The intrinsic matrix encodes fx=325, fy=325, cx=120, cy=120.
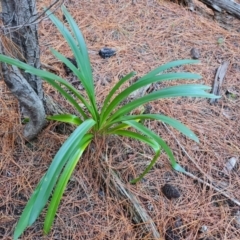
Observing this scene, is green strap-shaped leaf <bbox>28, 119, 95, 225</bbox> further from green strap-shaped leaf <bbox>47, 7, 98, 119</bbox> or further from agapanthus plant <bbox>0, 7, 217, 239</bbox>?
green strap-shaped leaf <bbox>47, 7, 98, 119</bbox>

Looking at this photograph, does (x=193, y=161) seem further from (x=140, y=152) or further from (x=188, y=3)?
(x=188, y=3)

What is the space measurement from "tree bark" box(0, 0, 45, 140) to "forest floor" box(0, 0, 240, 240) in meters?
0.10

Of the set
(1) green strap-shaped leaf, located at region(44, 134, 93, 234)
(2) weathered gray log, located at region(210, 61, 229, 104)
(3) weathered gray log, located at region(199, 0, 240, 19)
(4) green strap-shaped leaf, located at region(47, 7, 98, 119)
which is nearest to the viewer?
(1) green strap-shaped leaf, located at region(44, 134, 93, 234)

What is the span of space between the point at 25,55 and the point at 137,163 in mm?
682

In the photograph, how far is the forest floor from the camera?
1295 mm

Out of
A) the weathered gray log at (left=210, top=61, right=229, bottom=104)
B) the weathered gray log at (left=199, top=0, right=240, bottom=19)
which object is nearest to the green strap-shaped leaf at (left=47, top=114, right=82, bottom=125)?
the weathered gray log at (left=210, top=61, right=229, bottom=104)

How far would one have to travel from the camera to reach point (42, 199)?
1.03 meters

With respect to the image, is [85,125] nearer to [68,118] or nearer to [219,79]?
[68,118]

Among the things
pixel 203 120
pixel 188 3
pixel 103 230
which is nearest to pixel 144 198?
pixel 103 230

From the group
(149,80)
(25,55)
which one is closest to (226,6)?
(149,80)

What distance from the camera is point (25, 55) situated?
1.40 meters

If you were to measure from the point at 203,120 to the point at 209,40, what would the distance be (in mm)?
792

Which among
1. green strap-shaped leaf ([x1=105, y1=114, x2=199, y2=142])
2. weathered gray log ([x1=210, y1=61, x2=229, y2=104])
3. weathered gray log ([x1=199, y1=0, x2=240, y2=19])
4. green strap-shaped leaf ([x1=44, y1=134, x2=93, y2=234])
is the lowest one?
green strap-shaped leaf ([x1=44, y1=134, x2=93, y2=234])

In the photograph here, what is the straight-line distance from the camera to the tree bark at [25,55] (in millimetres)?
1256
